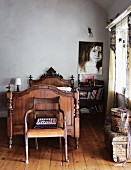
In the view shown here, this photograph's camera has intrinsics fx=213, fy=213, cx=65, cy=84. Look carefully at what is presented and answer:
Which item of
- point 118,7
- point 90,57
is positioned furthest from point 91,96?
point 118,7

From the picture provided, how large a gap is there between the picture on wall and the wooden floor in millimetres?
1935

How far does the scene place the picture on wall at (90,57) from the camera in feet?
17.7

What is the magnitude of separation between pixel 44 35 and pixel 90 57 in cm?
129

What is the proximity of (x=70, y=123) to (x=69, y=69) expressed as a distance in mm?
2333

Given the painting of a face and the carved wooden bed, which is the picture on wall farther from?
the carved wooden bed

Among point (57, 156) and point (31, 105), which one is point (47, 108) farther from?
point (57, 156)

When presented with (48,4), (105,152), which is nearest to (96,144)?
(105,152)

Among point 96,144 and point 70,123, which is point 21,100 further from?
point 96,144

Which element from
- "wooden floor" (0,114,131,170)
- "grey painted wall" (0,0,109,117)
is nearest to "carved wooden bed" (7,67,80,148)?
"wooden floor" (0,114,131,170)

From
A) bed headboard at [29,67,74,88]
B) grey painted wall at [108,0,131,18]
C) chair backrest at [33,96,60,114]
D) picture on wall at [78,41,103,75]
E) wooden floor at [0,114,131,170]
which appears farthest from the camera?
picture on wall at [78,41,103,75]

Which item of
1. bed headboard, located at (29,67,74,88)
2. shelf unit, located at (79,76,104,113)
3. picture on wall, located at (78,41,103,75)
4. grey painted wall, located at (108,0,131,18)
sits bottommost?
shelf unit, located at (79,76,104,113)

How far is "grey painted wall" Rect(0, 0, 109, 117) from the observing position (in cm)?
529

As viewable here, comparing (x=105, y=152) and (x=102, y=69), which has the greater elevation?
(x=102, y=69)

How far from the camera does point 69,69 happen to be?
5445 mm
